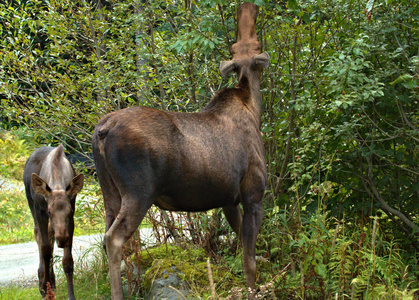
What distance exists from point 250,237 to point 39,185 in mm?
2613

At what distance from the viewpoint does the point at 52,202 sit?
19.1 ft

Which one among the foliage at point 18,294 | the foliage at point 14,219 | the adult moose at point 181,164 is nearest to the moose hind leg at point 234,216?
the adult moose at point 181,164

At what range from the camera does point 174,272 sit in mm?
5559

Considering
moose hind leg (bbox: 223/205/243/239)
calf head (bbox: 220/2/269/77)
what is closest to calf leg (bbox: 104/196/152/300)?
moose hind leg (bbox: 223/205/243/239)

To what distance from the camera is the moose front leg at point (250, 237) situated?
480cm

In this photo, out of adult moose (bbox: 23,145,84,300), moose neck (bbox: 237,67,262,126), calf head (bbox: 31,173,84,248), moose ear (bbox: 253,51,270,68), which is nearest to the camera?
moose ear (bbox: 253,51,270,68)

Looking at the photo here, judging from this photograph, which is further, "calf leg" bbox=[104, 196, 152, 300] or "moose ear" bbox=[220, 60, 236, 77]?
"moose ear" bbox=[220, 60, 236, 77]

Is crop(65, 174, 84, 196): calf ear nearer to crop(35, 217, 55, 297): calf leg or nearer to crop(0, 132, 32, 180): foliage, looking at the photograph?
crop(35, 217, 55, 297): calf leg

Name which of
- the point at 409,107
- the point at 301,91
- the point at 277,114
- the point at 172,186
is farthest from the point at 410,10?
the point at 172,186

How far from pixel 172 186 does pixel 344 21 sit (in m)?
3.15

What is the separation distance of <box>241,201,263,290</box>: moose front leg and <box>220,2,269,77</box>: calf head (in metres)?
1.50

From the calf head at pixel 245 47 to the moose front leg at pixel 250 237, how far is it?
1498 millimetres

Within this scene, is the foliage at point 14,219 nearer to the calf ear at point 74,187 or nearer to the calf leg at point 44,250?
the calf leg at point 44,250

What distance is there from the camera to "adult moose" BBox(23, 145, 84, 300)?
18.7 feet
